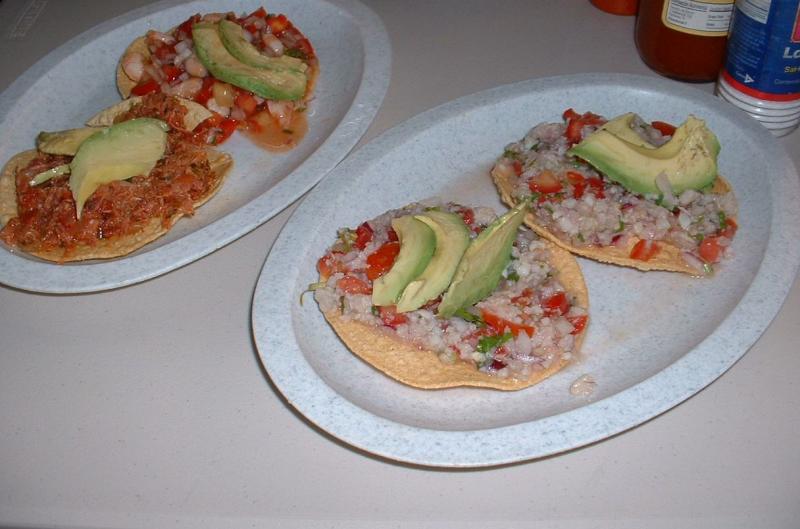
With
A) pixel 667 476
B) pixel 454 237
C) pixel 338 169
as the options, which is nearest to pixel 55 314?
pixel 338 169

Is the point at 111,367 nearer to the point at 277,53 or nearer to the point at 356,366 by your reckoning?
the point at 356,366

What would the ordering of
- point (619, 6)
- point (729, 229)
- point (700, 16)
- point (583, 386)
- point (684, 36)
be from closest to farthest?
point (583, 386) < point (729, 229) < point (700, 16) < point (684, 36) < point (619, 6)

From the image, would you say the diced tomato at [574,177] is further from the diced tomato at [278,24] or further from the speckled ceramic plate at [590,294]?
the diced tomato at [278,24]

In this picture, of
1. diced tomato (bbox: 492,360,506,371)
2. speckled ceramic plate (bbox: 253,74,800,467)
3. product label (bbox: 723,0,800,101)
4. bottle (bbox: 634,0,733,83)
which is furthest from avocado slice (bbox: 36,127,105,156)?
product label (bbox: 723,0,800,101)

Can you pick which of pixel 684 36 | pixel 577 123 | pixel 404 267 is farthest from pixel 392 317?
pixel 684 36

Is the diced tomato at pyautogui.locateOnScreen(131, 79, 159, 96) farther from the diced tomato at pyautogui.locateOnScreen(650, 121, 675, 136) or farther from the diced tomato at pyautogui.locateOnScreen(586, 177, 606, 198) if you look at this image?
the diced tomato at pyautogui.locateOnScreen(650, 121, 675, 136)

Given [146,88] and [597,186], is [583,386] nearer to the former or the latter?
[597,186]
